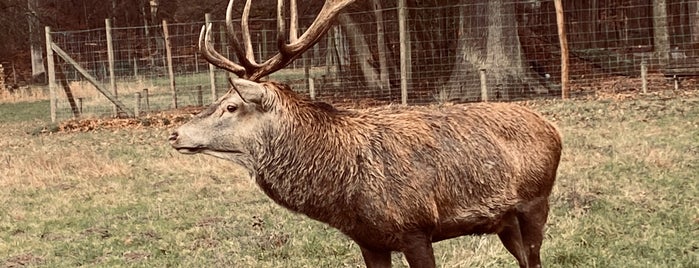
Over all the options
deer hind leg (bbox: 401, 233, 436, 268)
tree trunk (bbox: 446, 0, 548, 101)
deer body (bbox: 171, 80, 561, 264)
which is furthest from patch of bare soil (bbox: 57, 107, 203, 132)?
Answer: deer hind leg (bbox: 401, 233, 436, 268)

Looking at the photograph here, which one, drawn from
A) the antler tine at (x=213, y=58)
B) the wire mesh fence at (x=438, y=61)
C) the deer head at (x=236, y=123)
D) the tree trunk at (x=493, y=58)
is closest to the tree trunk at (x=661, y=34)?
the wire mesh fence at (x=438, y=61)

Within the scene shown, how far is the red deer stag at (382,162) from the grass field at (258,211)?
1.09 meters

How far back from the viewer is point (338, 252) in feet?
22.4

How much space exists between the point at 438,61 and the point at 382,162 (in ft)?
55.0

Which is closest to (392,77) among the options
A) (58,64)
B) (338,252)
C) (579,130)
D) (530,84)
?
(530,84)

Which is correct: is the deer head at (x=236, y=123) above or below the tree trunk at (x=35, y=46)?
below

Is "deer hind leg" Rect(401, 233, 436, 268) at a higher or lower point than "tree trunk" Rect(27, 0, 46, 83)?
lower

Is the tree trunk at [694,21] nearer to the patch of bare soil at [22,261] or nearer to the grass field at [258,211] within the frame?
the grass field at [258,211]

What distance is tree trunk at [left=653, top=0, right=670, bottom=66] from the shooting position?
1900cm

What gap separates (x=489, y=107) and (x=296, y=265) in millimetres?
1921

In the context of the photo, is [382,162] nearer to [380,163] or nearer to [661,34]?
[380,163]

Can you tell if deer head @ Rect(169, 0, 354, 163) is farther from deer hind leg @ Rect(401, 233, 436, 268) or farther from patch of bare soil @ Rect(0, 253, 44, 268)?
patch of bare soil @ Rect(0, 253, 44, 268)

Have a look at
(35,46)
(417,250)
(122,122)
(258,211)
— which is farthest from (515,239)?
(35,46)

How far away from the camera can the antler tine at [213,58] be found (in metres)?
5.45
